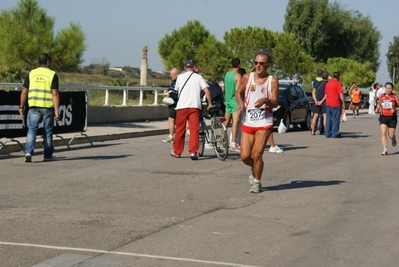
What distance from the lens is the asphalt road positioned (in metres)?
7.08

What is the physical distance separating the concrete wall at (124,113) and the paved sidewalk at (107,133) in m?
0.34

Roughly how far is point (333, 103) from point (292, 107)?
3663 millimetres

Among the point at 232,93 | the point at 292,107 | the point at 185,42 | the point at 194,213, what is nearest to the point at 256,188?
the point at 194,213

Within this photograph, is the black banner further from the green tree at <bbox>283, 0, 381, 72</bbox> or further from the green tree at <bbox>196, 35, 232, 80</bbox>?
the green tree at <bbox>283, 0, 381, 72</bbox>

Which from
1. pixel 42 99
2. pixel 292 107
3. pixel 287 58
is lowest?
pixel 292 107

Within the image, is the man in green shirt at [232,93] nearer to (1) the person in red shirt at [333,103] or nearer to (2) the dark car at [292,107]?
(1) the person in red shirt at [333,103]

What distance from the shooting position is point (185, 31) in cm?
6512

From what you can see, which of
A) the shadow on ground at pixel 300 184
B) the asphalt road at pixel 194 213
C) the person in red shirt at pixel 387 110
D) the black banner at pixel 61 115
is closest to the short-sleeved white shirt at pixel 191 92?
the asphalt road at pixel 194 213

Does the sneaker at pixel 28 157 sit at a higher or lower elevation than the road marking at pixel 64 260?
higher

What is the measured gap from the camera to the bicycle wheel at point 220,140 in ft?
49.7

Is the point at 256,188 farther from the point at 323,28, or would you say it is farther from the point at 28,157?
the point at 323,28

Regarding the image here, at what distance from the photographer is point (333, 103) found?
2245cm

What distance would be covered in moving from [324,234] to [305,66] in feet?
207

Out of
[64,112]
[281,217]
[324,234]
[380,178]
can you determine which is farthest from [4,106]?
[324,234]
